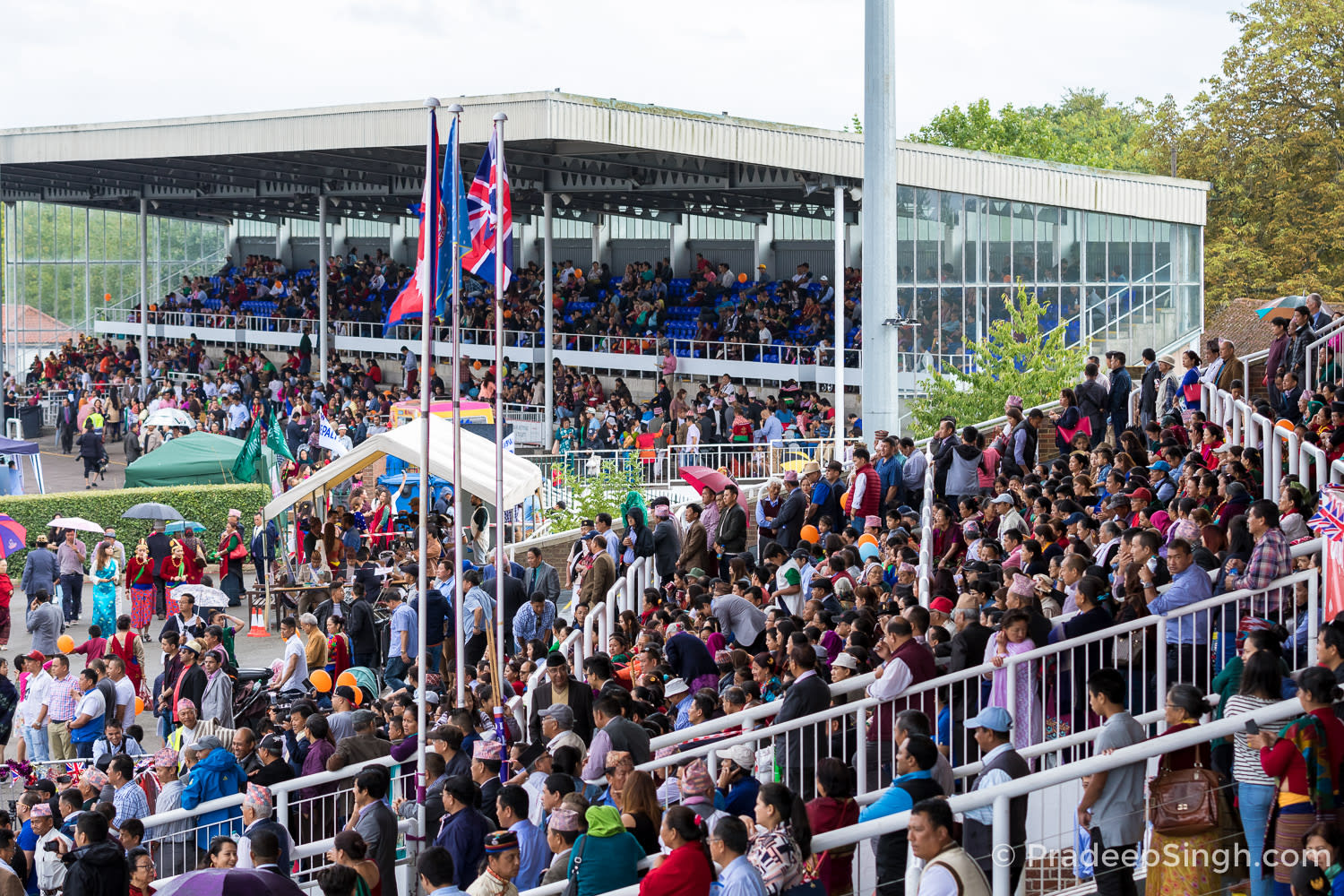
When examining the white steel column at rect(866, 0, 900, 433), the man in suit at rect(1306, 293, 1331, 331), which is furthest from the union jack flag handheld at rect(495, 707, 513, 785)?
the white steel column at rect(866, 0, 900, 433)

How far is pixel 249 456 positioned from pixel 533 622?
12.8 metres

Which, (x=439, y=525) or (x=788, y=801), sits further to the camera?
(x=439, y=525)

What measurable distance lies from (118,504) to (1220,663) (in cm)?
2380

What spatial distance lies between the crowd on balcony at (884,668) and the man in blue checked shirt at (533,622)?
35mm

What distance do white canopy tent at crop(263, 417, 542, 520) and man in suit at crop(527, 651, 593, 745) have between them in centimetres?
751

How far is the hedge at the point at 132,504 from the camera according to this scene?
2850 cm

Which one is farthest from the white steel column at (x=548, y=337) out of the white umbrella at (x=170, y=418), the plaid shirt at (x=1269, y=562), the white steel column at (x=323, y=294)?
the plaid shirt at (x=1269, y=562)

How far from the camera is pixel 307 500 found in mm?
26438

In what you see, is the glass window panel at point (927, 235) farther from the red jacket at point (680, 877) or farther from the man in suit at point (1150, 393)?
the red jacket at point (680, 877)

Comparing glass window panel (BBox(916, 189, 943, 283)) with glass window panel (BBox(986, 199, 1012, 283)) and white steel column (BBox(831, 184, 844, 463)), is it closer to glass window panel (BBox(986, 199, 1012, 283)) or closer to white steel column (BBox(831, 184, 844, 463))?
glass window panel (BBox(986, 199, 1012, 283))

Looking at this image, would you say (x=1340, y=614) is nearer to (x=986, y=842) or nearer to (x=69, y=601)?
(x=986, y=842)

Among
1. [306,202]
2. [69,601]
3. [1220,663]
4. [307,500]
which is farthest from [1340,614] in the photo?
[306,202]

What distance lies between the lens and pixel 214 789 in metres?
10.8

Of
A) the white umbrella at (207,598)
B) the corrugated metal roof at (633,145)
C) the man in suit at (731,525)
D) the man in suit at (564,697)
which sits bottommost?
the white umbrella at (207,598)
